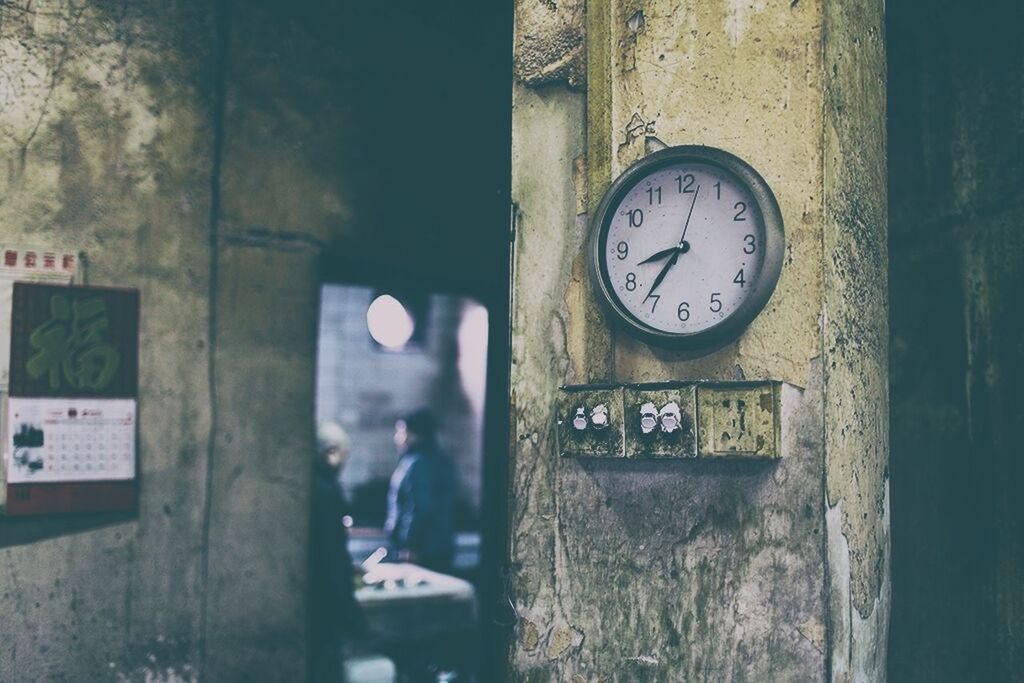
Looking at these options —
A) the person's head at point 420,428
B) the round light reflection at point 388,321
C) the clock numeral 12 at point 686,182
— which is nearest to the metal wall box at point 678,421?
the clock numeral 12 at point 686,182

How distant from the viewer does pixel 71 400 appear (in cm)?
309

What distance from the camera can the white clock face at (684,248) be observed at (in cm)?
215

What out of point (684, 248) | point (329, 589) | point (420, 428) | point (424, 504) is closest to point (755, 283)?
point (684, 248)

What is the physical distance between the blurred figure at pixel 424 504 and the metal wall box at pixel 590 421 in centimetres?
414

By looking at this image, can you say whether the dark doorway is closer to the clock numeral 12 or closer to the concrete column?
the concrete column

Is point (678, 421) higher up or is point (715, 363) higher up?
point (715, 363)

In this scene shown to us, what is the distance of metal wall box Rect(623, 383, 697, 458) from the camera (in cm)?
217

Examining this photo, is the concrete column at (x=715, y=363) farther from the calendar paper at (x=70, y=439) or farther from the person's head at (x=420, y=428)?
the person's head at (x=420, y=428)

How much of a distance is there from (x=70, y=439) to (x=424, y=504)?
11.8ft

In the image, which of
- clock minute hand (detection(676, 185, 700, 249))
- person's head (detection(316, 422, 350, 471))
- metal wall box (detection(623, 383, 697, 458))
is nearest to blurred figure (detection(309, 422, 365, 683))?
person's head (detection(316, 422, 350, 471))

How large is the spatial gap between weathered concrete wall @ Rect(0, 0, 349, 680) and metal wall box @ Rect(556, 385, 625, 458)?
1.56 meters

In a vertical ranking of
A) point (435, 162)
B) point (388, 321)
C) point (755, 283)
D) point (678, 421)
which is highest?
point (435, 162)

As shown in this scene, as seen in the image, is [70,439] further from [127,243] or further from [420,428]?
[420,428]

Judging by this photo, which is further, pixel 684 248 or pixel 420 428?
pixel 420 428
